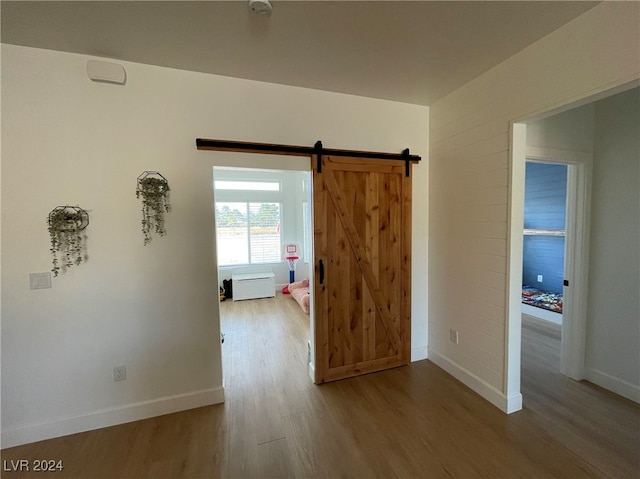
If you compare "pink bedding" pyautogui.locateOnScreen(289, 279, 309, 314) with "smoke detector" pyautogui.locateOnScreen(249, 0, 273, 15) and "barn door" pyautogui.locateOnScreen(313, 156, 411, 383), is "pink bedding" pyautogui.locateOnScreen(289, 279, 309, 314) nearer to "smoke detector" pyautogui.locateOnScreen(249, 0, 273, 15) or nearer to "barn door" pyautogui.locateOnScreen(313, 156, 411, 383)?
"barn door" pyautogui.locateOnScreen(313, 156, 411, 383)

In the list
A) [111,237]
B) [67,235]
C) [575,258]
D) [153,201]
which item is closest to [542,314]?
[575,258]

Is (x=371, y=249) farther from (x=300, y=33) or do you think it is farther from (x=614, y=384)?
(x=614, y=384)

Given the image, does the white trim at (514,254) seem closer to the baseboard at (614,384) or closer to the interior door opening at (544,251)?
the baseboard at (614,384)

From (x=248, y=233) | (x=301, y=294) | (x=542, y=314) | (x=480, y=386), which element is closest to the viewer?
(x=480, y=386)

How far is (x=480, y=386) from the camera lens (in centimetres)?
237

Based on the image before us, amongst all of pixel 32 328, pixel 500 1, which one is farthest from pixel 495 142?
pixel 32 328

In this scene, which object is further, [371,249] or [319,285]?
[371,249]

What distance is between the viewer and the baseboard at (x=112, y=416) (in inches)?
74.4

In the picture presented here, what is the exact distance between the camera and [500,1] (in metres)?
1.46

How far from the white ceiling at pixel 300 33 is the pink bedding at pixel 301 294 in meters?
3.48

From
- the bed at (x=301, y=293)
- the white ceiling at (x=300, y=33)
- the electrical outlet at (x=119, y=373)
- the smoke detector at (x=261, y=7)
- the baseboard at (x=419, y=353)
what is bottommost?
the baseboard at (x=419, y=353)

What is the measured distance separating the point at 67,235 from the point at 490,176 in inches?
130

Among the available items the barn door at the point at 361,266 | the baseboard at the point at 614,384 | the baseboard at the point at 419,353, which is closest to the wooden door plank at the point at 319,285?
the barn door at the point at 361,266

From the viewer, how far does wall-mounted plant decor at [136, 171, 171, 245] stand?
2043mm
